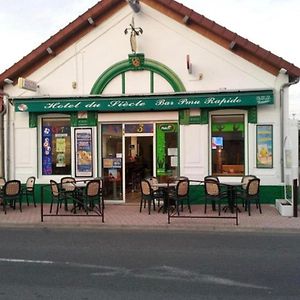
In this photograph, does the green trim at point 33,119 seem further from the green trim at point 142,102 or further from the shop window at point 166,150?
the shop window at point 166,150

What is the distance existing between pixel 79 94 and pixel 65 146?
5.79ft

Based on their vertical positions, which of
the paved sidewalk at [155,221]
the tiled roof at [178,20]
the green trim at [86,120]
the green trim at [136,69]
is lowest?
the paved sidewalk at [155,221]

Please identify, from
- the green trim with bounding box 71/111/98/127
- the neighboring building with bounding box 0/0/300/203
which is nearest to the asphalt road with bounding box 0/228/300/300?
the neighboring building with bounding box 0/0/300/203

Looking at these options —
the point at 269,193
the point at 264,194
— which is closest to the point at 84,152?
the point at 264,194

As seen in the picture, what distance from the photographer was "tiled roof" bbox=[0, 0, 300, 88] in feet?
42.5

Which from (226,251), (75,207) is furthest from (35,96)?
(226,251)

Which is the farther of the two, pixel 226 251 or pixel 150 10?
pixel 150 10

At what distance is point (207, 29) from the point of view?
43.8ft

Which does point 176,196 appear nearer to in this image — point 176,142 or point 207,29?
point 176,142

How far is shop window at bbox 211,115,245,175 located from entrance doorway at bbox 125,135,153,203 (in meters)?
2.01

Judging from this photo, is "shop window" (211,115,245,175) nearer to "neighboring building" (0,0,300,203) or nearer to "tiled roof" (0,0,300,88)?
"neighboring building" (0,0,300,203)

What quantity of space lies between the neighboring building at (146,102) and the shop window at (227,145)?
0.03m

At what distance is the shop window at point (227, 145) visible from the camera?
44.8ft

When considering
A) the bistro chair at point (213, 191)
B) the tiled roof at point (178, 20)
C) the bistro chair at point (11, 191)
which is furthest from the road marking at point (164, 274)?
the tiled roof at point (178, 20)
